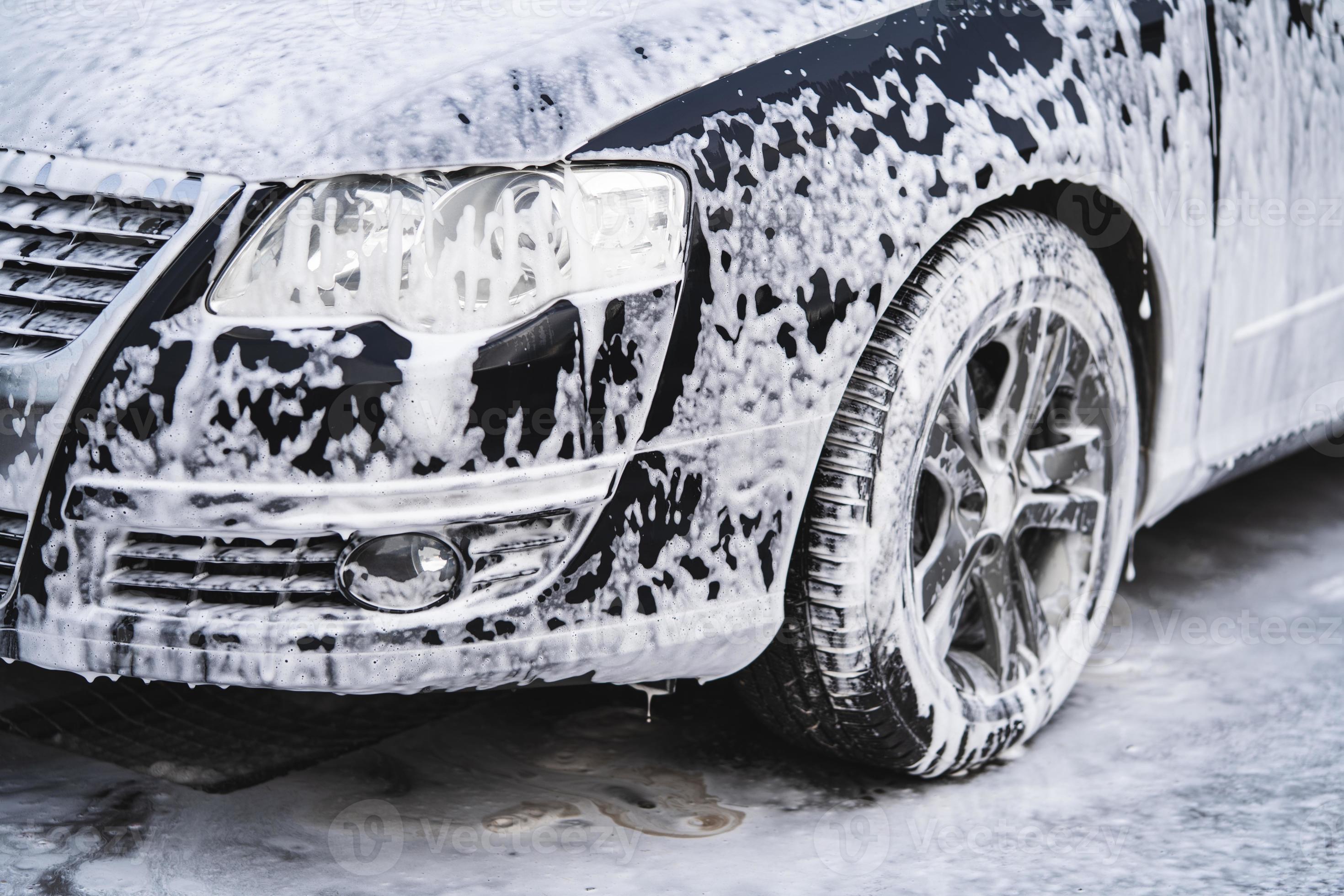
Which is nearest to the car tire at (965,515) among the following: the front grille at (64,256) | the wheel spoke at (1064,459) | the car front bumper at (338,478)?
the wheel spoke at (1064,459)

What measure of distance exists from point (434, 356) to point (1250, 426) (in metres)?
1.81

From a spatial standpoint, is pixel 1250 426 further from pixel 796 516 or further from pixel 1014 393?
pixel 796 516

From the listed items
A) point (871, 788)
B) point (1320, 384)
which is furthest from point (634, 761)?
point (1320, 384)

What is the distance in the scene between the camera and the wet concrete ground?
218cm

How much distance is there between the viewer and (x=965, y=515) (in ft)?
7.94

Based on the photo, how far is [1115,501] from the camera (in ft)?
8.83

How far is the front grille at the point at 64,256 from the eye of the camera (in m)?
1.86

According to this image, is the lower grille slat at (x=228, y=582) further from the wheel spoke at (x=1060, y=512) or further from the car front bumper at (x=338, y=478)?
the wheel spoke at (x=1060, y=512)

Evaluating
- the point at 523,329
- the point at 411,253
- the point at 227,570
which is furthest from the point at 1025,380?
the point at 227,570

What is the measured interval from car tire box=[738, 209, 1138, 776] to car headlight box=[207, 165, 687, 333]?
539 mm

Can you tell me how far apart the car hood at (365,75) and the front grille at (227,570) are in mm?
443

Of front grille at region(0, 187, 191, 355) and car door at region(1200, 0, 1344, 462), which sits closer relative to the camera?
front grille at region(0, 187, 191, 355)

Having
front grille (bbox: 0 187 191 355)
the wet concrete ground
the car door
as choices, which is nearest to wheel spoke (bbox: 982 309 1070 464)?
the car door

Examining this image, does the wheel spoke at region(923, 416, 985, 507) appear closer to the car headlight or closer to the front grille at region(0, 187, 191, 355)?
the car headlight
